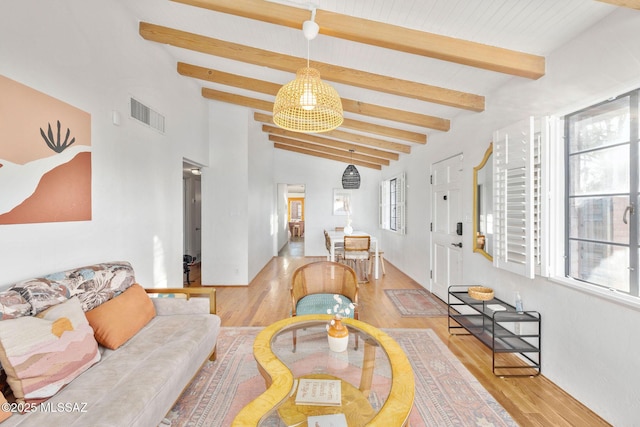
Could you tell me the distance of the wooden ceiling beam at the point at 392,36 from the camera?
2.23m

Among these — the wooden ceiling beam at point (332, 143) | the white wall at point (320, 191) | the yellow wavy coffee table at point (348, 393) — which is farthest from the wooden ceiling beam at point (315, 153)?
the yellow wavy coffee table at point (348, 393)

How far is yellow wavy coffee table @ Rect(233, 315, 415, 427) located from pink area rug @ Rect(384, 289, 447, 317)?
2.06 metres

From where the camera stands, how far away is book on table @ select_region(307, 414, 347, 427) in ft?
4.19

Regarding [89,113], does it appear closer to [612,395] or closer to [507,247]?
[507,247]

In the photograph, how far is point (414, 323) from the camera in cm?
343

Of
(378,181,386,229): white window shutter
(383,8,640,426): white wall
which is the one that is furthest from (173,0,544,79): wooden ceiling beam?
(378,181,386,229): white window shutter

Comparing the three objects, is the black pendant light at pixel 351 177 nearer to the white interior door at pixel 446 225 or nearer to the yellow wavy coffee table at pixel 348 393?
the white interior door at pixel 446 225

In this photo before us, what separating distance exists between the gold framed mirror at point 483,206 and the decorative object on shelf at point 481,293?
33 centimetres

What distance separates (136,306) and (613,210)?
131 inches

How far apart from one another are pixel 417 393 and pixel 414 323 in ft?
4.41

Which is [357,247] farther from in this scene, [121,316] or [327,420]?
[327,420]

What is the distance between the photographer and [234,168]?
16.6ft

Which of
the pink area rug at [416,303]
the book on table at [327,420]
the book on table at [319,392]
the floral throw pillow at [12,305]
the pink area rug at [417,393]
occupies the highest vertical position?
the floral throw pillow at [12,305]

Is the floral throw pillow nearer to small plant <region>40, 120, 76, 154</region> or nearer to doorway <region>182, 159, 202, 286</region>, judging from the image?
small plant <region>40, 120, 76, 154</region>
